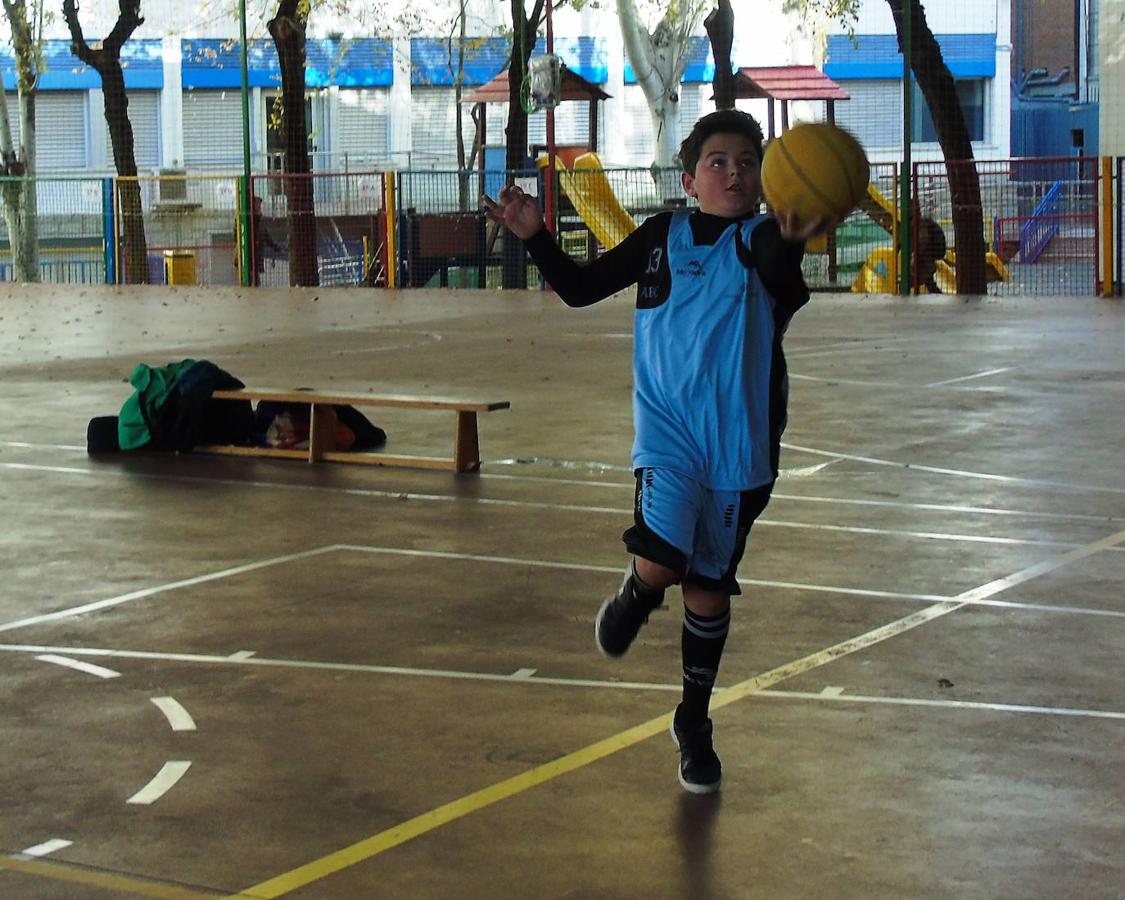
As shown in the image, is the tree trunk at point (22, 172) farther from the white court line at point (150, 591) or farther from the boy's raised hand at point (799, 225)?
the boy's raised hand at point (799, 225)

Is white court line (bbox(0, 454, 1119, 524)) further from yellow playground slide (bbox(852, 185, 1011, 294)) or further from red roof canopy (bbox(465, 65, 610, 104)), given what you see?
red roof canopy (bbox(465, 65, 610, 104))

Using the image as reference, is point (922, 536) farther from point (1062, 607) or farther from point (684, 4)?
point (684, 4)

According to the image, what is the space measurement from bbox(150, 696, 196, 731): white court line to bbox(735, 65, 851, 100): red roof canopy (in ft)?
98.8

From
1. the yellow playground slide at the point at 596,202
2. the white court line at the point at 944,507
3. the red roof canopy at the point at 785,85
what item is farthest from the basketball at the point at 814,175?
the red roof canopy at the point at 785,85

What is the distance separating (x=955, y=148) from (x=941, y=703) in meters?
22.0

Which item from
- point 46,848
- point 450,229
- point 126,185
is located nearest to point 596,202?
point 450,229

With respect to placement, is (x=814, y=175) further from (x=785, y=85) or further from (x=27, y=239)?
(x=785, y=85)

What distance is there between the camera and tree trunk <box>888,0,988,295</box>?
83.8 ft

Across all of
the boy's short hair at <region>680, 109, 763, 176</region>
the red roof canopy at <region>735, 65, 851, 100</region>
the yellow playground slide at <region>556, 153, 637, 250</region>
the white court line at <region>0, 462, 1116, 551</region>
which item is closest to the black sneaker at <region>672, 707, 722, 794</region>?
the boy's short hair at <region>680, 109, 763, 176</region>

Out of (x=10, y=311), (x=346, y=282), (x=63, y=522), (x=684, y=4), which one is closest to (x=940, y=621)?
(x=63, y=522)

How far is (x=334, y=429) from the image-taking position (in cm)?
1120

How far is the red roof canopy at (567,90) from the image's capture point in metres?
33.5

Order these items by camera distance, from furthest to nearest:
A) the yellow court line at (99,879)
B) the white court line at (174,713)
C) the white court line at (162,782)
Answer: the white court line at (174,713), the white court line at (162,782), the yellow court line at (99,879)

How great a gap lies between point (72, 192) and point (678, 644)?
99.7 feet
